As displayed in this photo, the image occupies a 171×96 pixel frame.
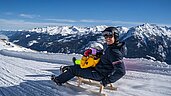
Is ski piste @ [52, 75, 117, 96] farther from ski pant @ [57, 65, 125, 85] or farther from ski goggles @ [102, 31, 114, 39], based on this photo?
ski goggles @ [102, 31, 114, 39]

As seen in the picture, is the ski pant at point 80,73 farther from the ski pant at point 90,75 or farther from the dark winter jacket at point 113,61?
the dark winter jacket at point 113,61

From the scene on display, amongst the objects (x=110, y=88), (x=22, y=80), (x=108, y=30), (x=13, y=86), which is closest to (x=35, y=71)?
(x=22, y=80)

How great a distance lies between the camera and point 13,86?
9281mm

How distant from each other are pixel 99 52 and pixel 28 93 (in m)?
2.41

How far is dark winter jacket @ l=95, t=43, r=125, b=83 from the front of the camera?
755cm

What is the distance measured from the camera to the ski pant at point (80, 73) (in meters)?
8.28

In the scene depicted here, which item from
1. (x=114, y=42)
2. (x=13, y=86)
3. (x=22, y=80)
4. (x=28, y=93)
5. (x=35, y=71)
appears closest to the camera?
(x=114, y=42)

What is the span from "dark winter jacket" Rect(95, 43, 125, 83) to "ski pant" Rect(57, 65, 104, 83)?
245 millimetres

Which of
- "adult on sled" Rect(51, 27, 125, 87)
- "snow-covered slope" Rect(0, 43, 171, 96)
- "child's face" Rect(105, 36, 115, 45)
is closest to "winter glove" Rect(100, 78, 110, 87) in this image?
"adult on sled" Rect(51, 27, 125, 87)

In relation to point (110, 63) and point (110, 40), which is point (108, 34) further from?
point (110, 63)

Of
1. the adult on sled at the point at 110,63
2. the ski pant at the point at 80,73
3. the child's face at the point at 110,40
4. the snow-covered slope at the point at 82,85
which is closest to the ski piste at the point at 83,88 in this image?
the snow-covered slope at the point at 82,85

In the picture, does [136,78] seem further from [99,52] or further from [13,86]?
[13,86]

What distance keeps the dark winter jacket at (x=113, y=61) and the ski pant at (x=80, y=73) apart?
0.80 ft

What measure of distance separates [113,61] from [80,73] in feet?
5.07
